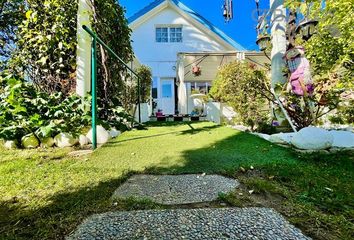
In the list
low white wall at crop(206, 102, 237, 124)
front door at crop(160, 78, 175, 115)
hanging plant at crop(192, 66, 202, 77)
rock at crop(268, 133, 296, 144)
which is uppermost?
hanging plant at crop(192, 66, 202, 77)

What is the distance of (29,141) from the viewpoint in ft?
11.5

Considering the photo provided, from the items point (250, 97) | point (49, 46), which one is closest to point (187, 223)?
point (49, 46)

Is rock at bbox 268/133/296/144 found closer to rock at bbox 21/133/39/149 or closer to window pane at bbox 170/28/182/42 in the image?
rock at bbox 21/133/39/149

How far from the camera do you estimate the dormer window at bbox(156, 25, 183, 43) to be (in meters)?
14.8

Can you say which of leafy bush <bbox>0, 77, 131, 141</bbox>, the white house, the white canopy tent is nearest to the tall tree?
leafy bush <bbox>0, 77, 131, 141</bbox>

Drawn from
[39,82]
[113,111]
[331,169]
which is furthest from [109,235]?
[39,82]

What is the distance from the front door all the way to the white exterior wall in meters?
0.47

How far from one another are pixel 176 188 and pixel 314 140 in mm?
2532

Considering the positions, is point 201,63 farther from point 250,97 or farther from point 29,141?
point 29,141

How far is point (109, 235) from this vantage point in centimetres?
135

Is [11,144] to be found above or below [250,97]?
below

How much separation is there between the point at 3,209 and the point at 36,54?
4156mm

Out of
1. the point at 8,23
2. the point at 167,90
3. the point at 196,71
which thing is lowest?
the point at 167,90

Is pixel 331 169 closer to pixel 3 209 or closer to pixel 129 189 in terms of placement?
pixel 129 189
